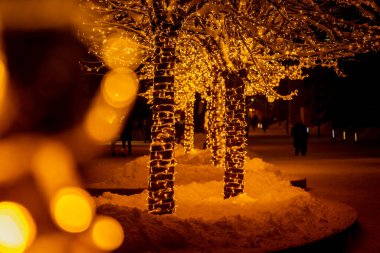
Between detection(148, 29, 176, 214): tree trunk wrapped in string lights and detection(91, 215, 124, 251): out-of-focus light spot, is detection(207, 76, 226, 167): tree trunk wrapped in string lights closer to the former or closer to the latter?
detection(148, 29, 176, 214): tree trunk wrapped in string lights

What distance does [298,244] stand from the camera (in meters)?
8.71

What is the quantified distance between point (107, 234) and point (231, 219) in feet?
7.99

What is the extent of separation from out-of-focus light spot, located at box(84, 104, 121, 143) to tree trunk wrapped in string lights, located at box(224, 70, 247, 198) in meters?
34.9

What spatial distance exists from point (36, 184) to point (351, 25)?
9508mm

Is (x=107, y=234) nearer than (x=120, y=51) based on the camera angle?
Yes

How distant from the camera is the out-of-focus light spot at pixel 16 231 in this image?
303 inches

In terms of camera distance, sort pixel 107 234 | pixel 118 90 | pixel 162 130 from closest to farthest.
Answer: pixel 107 234 < pixel 162 130 < pixel 118 90

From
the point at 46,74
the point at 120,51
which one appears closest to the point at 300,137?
the point at 46,74

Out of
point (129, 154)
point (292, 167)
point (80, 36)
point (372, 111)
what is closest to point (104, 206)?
point (80, 36)

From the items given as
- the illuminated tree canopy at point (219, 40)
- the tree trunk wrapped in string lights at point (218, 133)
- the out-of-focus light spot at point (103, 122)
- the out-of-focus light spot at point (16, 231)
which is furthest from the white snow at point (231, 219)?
the out-of-focus light spot at point (103, 122)

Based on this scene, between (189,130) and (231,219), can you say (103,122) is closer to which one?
(189,130)

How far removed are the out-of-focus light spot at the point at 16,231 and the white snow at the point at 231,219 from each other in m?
1.06

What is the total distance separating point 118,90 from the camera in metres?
40.8

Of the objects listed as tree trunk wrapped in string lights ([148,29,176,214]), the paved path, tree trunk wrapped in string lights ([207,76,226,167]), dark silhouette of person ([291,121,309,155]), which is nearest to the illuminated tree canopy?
tree trunk wrapped in string lights ([148,29,176,214])
